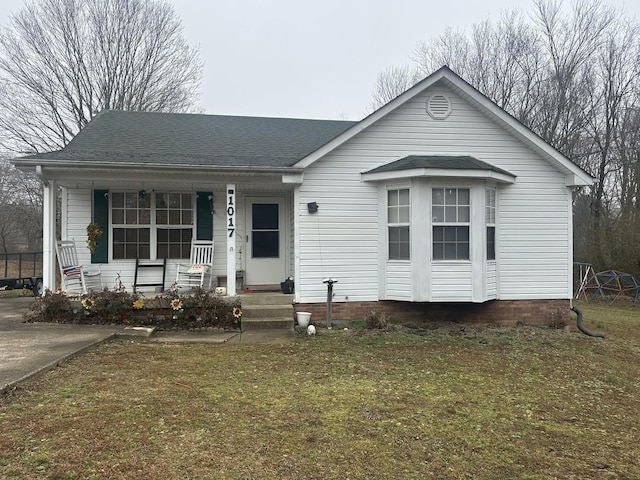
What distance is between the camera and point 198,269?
8.69 m

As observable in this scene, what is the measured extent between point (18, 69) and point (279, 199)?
60.1 ft

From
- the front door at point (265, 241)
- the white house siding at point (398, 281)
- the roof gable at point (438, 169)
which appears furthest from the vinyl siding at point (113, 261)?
the white house siding at point (398, 281)

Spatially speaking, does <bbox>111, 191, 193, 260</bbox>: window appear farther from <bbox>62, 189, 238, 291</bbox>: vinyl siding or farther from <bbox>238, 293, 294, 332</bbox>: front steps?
<bbox>238, 293, 294, 332</bbox>: front steps

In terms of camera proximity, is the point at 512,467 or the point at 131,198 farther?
the point at 131,198

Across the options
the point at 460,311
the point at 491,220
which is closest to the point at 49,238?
the point at 460,311

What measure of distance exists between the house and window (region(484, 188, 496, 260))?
0.12ft

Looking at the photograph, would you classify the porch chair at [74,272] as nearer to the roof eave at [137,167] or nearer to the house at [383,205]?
the house at [383,205]

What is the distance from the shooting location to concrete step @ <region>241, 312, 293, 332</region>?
306 inches

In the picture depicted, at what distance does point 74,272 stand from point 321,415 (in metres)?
6.46

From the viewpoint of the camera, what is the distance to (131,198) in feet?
30.2

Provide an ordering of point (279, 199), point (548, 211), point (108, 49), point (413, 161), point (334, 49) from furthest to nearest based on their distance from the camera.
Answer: point (334, 49) → point (108, 49) → point (279, 199) → point (548, 211) → point (413, 161)

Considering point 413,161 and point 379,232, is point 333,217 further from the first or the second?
point 413,161

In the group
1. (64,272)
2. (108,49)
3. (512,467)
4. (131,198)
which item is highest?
(108,49)

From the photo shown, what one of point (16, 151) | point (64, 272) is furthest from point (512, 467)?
point (16, 151)
